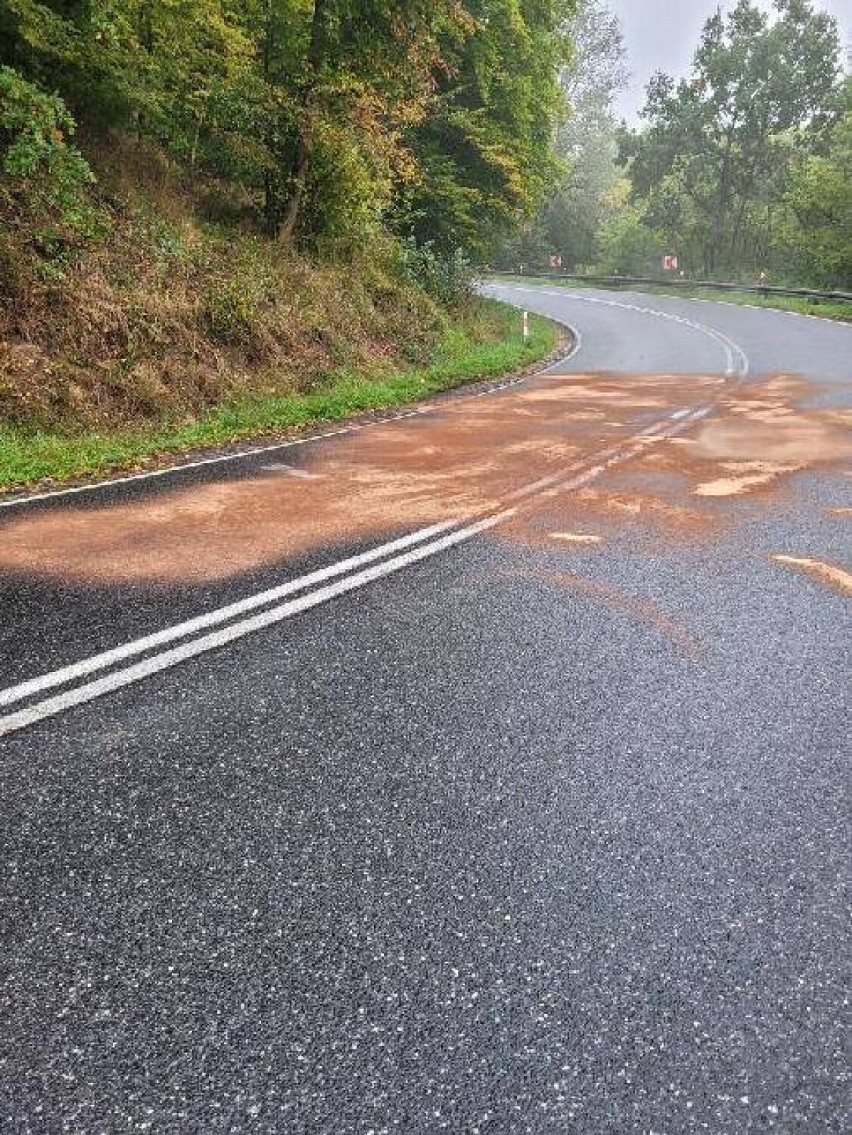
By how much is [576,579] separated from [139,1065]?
4.05m

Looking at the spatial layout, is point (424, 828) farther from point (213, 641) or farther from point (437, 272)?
point (437, 272)

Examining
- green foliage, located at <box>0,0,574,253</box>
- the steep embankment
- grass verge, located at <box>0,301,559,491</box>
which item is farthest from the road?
green foliage, located at <box>0,0,574,253</box>

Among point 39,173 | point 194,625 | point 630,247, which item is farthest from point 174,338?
point 630,247

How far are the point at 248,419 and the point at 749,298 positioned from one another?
3376cm

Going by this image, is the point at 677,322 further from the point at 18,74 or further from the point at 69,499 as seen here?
the point at 69,499

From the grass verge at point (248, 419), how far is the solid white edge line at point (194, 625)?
4.17m

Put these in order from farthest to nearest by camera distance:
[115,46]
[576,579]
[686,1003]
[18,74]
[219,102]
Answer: [219,102] < [115,46] < [18,74] < [576,579] < [686,1003]

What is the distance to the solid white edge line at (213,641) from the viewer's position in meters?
3.77

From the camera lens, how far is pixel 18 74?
1099 centimetres

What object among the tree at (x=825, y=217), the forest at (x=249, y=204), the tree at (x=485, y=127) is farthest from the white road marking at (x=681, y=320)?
the tree at (x=825, y=217)

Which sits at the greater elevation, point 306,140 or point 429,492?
point 306,140

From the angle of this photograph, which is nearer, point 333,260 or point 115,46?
point 115,46

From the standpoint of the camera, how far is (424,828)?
302cm

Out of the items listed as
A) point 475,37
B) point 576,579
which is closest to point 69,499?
point 576,579
